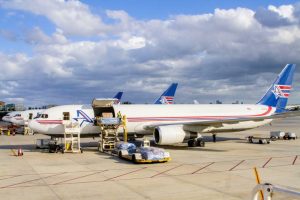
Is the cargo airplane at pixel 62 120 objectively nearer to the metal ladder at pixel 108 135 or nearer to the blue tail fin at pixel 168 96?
the metal ladder at pixel 108 135

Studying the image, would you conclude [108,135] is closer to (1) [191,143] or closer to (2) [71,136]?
(2) [71,136]

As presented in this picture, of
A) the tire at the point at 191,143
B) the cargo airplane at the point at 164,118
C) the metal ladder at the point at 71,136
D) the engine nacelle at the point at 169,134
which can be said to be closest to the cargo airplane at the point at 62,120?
the cargo airplane at the point at 164,118

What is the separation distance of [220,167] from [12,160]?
14.2m

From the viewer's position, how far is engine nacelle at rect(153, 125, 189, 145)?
2862 centimetres

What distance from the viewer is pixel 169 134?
28.9 m

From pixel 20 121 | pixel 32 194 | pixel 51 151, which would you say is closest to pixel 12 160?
pixel 51 151

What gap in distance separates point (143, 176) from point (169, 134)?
37.2ft

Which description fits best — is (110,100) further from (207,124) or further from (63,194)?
(63,194)

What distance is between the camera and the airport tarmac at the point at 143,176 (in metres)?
14.1

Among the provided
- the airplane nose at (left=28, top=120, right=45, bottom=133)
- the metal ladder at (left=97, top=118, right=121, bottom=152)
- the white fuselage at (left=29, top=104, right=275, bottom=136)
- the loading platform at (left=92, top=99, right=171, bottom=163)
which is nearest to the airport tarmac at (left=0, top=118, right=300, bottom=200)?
the loading platform at (left=92, top=99, right=171, bottom=163)

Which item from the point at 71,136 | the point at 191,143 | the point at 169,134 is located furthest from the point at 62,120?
the point at 191,143

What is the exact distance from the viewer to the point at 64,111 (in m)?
30.6

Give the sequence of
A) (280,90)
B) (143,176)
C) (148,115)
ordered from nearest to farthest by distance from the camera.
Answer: (143,176)
(148,115)
(280,90)

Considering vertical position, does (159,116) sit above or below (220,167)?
above
